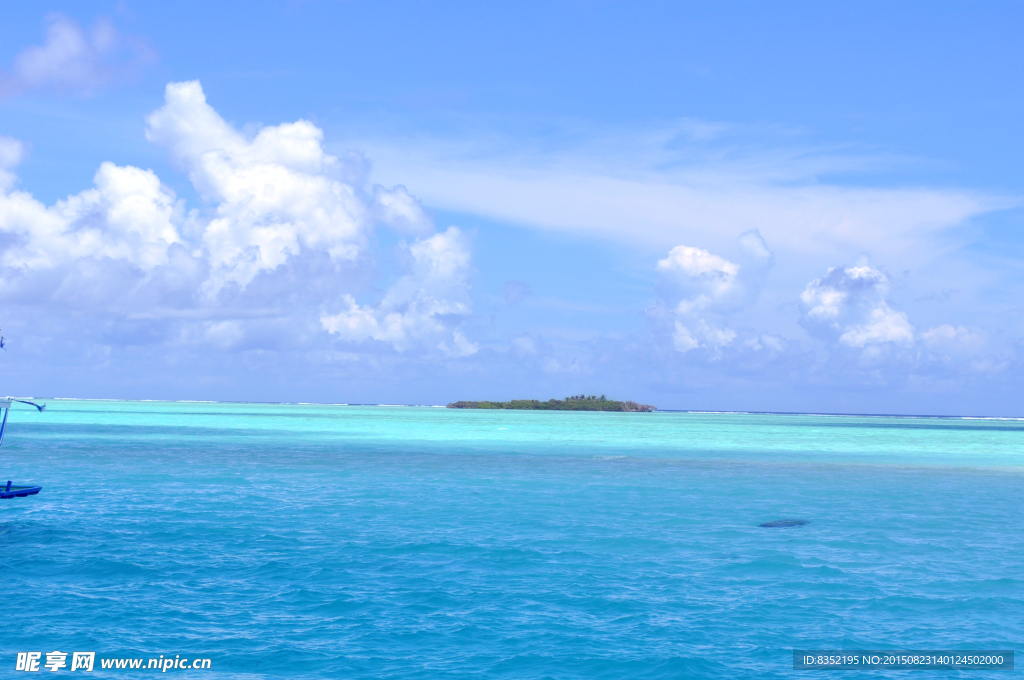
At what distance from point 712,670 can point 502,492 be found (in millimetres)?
21886

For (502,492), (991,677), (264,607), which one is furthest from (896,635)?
(502,492)

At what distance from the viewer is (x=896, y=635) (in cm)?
1584

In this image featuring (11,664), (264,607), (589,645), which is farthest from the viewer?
(264,607)

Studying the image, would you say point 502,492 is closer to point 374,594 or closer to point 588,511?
point 588,511

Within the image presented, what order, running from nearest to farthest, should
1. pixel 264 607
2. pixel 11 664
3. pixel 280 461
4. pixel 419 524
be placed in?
pixel 11 664
pixel 264 607
pixel 419 524
pixel 280 461

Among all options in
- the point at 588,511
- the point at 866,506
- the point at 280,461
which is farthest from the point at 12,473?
the point at 866,506

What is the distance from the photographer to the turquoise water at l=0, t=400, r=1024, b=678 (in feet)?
48.8

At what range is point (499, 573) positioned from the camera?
20016 mm

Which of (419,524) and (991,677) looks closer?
(991,677)

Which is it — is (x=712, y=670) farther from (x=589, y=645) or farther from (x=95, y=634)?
(x=95, y=634)

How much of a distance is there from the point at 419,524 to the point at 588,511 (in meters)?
6.73

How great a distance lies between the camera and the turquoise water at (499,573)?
14.9 m


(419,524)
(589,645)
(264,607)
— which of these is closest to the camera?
(589,645)

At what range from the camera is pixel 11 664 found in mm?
13781
